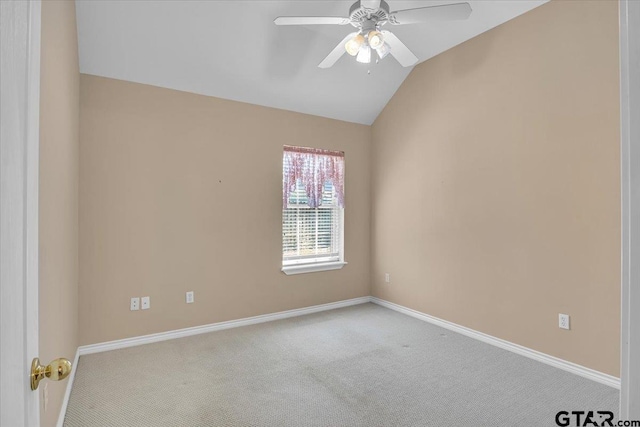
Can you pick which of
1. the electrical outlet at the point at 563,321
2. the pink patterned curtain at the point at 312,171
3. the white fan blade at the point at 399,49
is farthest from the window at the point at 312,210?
the electrical outlet at the point at 563,321

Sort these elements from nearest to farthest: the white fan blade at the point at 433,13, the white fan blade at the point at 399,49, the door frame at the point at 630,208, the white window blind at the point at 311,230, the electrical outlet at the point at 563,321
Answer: the door frame at the point at 630,208 < the white fan blade at the point at 433,13 < the white fan blade at the point at 399,49 < the electrical outlet at the point at 563,321 < the white window blind at the point at 311,230

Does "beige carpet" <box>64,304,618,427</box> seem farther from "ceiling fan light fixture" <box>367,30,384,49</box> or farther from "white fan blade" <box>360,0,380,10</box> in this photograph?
"white fan blade" <box>360,0,380,10</box>

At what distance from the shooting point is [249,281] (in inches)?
152

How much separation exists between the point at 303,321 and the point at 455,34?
3.44 metres

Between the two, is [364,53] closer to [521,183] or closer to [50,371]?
[521,183]

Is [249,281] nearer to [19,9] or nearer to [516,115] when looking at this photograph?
[516,115]

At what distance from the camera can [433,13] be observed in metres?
2.11

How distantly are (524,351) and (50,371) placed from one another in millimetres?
3410

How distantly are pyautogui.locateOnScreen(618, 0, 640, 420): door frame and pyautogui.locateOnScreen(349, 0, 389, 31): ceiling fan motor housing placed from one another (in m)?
1.76

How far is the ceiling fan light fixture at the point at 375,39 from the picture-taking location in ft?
7.22

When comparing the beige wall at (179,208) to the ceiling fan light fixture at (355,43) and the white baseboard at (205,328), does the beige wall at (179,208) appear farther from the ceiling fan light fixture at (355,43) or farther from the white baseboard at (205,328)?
the ceiling fan light fixture at (355,43)

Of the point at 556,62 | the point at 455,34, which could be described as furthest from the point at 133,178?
the point at 556,62

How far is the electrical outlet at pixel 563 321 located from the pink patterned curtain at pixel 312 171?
102 inches

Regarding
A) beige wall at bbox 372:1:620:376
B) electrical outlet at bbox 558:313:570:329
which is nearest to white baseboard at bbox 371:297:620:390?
beige wall at bbox 372:1:620:376
